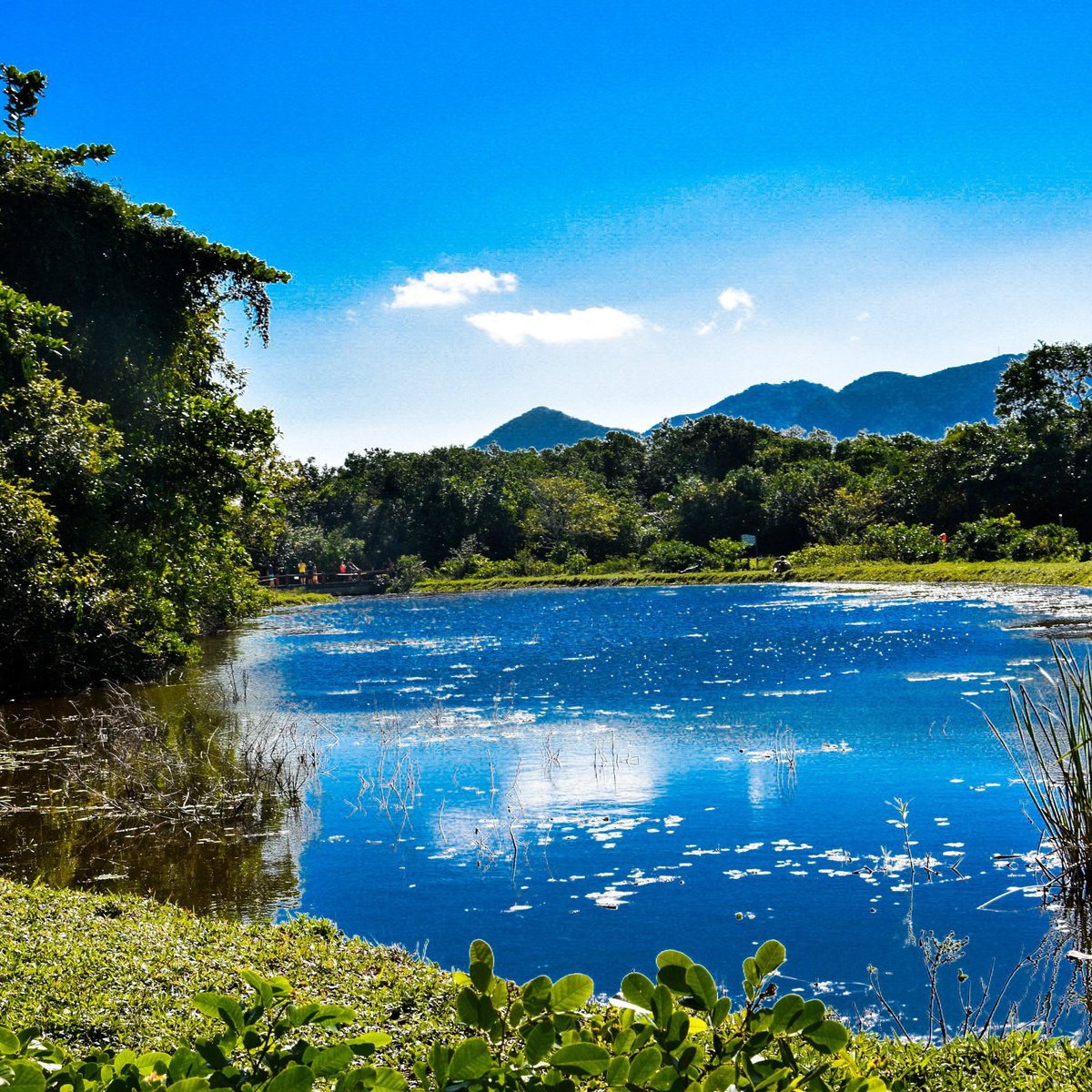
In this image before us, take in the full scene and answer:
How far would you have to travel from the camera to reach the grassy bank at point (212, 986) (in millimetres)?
3803

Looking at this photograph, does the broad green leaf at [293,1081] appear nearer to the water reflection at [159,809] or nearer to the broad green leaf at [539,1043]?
the broad green leaf at [539,1043]

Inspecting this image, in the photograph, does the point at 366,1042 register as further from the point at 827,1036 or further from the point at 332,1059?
the point at 827,1036

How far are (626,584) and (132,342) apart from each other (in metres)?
34.6

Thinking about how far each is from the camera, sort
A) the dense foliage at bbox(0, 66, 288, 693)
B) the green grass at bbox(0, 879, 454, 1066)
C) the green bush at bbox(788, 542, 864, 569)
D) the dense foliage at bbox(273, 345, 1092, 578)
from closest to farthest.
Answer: the green grass at bbox(0, 879, 454, 1066) < the dense foliage at bbox(0, 66, 288, 693) < the dense foliage at bbox(273, 345, 1092, 578) < the green bush at bbox(788, 542, 864, 569)

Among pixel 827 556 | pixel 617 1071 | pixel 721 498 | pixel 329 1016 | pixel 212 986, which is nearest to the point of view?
pixel 617 1071

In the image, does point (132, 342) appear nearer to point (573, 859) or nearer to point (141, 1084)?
point (573, 859)

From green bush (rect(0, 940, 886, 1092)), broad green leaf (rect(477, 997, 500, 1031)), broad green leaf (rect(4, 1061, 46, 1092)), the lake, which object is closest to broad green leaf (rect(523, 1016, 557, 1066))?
green bush (rect(0, 940, 886, 1092))

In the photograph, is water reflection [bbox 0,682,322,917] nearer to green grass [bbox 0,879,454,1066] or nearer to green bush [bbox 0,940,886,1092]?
green grass [bbox 0,879,454,1066]

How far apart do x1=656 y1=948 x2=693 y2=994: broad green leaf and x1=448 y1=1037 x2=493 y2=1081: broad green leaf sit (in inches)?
14.9

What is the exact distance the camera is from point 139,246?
1966 centimetres

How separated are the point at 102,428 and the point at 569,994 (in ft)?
56.3

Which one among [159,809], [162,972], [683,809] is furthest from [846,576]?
[162,972]

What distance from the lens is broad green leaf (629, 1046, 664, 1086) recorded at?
60.7 inches

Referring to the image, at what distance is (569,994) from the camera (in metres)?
1.77
